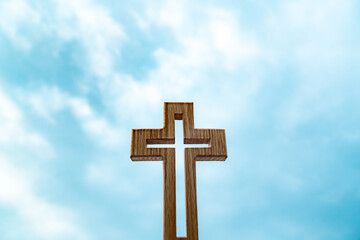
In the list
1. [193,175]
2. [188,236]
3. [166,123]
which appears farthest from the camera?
[166,123]

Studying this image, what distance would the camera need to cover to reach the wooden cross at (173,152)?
264cm

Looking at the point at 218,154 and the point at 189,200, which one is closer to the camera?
the point at 189,200

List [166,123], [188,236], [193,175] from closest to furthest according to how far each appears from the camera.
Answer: [188,236]
[193,175]
[166,123]

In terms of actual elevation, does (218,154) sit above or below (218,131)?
below

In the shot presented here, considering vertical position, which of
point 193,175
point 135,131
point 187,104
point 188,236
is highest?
point 187,104

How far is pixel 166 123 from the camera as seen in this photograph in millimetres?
2973

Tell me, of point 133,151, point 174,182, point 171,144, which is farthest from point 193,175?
point 133,151

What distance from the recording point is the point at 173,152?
287cm

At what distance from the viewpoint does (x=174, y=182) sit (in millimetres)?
2744

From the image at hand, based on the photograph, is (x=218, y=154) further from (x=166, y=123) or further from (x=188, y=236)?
(x=188, y=236)

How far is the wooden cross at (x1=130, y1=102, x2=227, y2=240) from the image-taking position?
2.64 m

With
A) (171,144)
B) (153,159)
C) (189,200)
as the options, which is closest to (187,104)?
(171,144)

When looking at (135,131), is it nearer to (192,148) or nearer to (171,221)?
(192,148)

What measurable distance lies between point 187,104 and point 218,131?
375mm
